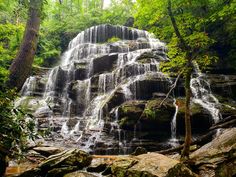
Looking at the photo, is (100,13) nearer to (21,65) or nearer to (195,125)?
(195,125)

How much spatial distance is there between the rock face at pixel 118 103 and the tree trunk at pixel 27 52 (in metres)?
1.48

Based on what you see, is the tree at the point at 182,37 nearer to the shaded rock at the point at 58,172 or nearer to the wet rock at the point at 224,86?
the shaded rock at the point at 58,172

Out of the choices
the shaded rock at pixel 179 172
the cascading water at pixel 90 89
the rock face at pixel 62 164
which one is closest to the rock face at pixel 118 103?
the cascading water at pixel 90 89

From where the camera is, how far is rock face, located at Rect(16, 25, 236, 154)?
1114 cm

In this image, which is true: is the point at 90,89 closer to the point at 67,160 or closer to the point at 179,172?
the point at 67,160

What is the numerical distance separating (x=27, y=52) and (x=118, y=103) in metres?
6.35

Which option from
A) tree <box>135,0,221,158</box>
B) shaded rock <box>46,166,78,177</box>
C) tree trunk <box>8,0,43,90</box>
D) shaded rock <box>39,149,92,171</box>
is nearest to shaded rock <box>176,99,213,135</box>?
tree <box>135,0,221,158</box>

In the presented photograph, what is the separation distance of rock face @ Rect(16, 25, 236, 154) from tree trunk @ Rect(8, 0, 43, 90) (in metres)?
1.48

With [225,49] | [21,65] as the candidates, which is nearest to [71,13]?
[225,49]

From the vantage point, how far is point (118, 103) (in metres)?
12.9

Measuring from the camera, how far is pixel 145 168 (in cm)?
520

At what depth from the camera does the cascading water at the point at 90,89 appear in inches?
468

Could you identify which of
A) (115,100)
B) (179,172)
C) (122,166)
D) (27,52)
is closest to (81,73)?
(115,100)

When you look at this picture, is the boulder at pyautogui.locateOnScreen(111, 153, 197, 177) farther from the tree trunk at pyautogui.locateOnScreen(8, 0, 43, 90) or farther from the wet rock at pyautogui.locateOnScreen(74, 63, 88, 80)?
the wet rock at pyautogui.locateOnScreen(74, 63, 88, 80)
